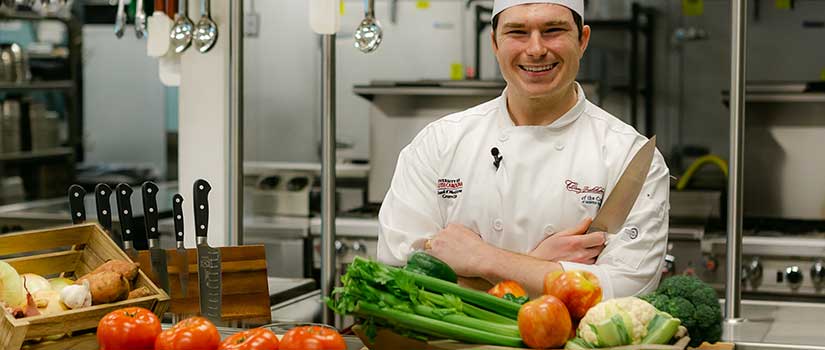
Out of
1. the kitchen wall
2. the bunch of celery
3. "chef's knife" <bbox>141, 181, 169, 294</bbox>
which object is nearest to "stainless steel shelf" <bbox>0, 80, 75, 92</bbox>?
the kitchen wall

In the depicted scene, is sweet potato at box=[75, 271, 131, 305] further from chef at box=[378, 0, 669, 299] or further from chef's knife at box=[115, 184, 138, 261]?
chef at box=[378, 0, 669, 299]

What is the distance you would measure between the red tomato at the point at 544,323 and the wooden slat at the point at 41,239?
3.36ft

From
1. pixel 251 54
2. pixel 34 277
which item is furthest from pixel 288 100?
pixel 34 277

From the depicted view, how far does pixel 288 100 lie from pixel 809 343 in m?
3.75

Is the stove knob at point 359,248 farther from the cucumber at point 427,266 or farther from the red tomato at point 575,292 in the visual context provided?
the red tomato at point 575,292

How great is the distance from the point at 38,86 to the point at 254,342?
5.22 m

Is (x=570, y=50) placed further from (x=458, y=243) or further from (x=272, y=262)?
(x=272, y=262)

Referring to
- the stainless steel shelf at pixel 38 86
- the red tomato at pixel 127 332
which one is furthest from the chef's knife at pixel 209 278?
the stainless steel shelf at pixel 38 86

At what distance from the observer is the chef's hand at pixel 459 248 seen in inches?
91.0

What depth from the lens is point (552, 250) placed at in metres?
2.35

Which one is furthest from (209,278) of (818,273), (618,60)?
(618,60)

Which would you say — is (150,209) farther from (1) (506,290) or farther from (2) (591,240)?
(2) (591,240)

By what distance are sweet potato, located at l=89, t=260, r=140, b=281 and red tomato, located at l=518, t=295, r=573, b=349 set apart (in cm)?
82

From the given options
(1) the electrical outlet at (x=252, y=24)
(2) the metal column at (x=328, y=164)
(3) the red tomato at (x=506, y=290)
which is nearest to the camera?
(3) the red tomato at (x=506, y=290)
